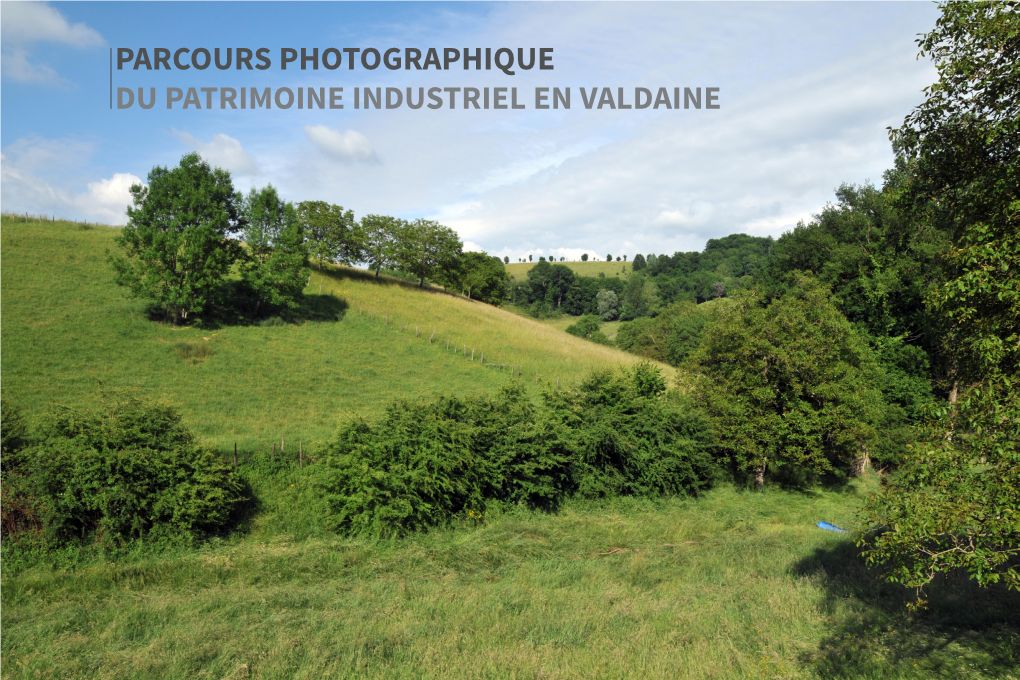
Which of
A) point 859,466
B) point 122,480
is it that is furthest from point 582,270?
point 122,480

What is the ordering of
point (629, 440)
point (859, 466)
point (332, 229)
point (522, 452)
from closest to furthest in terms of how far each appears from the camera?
1. point (522, 452)
2. point (629, 440)
3. point (859, 466)
4. point (332, 229)

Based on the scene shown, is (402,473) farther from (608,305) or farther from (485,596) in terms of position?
(608,305)

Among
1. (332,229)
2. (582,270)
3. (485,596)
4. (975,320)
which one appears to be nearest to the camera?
(975,320)

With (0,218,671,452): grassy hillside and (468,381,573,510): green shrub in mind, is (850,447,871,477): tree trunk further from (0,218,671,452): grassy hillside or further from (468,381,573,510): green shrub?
(0,218,671,452): grassy hillside

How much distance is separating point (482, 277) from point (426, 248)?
11.2 meters

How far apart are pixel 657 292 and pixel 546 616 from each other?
126361 millimetres

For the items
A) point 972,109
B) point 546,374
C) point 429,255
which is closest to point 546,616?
point 972,109

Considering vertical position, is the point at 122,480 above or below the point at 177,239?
below

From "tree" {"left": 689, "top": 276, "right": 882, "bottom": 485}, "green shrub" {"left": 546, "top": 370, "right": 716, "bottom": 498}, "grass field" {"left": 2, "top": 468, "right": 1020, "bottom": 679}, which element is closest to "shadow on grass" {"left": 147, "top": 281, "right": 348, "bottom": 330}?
"grass field" {"left": 2, "top": 468, "right": 1020, "bottom": 679}

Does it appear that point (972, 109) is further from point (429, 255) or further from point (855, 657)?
point (429, 255)

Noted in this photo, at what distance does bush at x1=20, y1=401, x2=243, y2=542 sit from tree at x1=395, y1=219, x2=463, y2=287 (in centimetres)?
5424

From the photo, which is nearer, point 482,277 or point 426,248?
point 426,248

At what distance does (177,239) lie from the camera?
40.2 metres

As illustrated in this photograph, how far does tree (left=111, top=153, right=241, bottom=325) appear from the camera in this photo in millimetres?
40375
